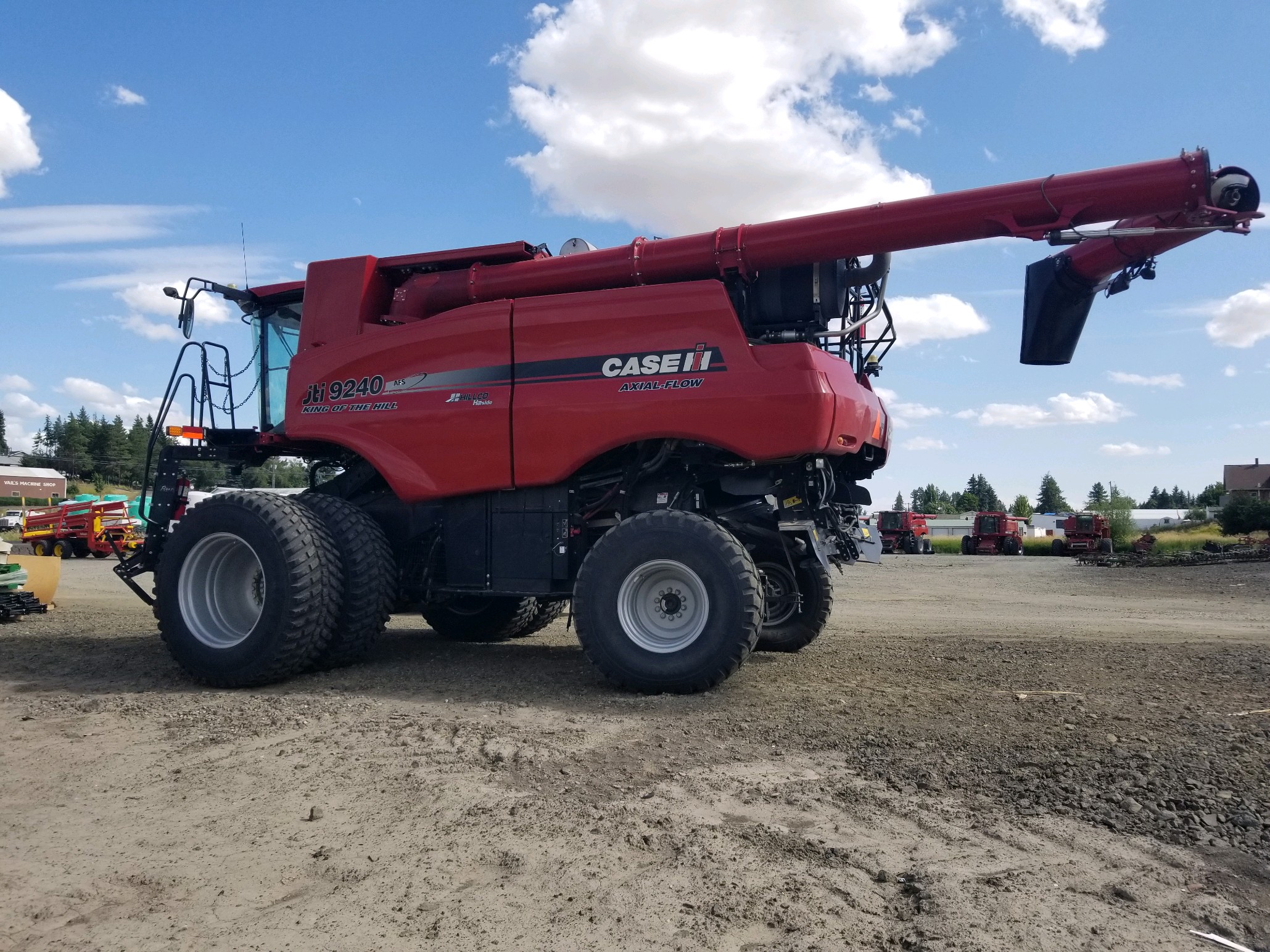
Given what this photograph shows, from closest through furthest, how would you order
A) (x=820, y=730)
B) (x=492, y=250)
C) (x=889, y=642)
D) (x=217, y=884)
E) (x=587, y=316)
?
(x=217, y=884), (x=820, y=730), (x=587, y=316), (x=492, y=250), (x=889, y=642)

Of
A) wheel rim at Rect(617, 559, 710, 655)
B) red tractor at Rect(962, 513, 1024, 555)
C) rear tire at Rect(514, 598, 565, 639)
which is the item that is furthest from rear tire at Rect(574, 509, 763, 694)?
red tractor at Rect(962, 513, 1024, 555)

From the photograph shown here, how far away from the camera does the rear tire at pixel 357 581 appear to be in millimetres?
6898

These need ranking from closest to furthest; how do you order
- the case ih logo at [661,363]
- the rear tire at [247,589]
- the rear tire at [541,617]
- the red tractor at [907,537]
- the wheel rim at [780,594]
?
the case ih logo at [661,363]
the rear tire at [247,589]
the wheel rim at [780,594]
the rear tire at [541,617]
the red tractor at [907,537]

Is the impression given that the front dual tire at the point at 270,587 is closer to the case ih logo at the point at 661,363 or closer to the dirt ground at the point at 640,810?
the dirt ground at the point at 640,810

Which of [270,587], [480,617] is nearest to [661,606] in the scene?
[270,587]

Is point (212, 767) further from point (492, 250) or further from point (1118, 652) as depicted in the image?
point (1118, 652)

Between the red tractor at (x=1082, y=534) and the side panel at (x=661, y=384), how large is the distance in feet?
129

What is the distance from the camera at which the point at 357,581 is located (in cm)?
689

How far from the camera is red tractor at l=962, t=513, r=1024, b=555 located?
44.5 meters

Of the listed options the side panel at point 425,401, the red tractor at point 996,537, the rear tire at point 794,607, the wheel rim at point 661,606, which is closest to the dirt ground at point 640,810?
the wheel rim at point 661,606

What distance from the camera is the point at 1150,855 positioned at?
3287 mm

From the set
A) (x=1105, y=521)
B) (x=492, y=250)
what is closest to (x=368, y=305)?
(x=492, y=250)

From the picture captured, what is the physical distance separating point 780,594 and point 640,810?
4.22 m

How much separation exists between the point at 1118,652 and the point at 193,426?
8.20 metres
